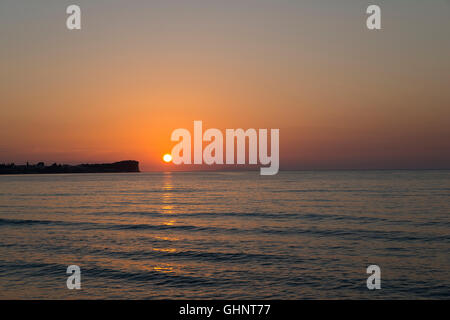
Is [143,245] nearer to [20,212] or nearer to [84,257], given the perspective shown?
[84,257]

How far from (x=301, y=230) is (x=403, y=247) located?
8.08m

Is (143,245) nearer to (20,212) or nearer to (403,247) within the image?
(403,247)

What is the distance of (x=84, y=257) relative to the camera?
67.0ft

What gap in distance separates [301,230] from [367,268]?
11208 mm
